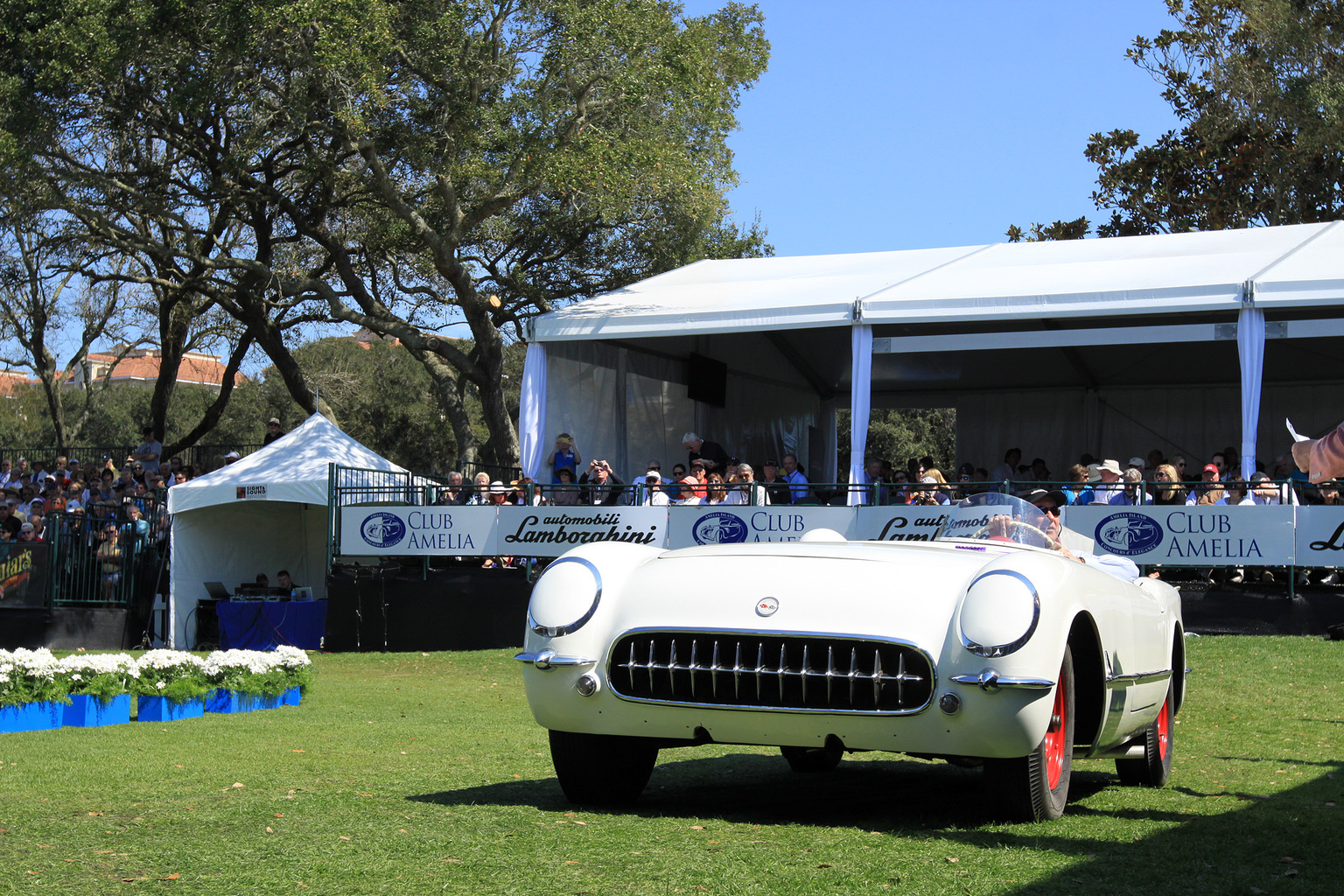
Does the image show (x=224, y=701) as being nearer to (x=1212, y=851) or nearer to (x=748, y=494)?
(x=748, y=494)

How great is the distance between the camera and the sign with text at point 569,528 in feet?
53.6

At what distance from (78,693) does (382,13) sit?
12617 mm

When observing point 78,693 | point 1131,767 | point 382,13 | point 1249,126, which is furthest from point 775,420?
point 1131,767

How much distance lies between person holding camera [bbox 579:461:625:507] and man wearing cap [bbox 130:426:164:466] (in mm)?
11266

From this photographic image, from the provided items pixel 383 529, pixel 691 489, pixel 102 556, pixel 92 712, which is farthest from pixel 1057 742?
pixel 102 556

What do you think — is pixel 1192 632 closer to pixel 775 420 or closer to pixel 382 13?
pixel 775 420

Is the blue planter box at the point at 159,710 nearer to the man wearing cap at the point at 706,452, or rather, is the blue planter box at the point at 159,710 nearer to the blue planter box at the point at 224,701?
the blue planter box at the point at 224,701

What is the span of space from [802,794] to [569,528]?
1049cm

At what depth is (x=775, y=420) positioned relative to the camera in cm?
2583

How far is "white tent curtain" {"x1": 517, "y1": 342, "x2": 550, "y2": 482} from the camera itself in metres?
19.2

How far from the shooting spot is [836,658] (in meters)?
5.16

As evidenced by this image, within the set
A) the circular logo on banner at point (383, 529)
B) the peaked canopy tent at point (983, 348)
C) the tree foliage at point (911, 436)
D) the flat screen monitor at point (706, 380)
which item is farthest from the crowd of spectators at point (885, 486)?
the tree foliage at point (911, 436)

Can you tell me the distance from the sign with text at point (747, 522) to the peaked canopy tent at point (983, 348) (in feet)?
5.65

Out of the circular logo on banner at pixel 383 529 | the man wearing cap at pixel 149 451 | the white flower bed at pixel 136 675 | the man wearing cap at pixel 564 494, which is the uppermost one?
the man wearing cap at pixel 149 451
